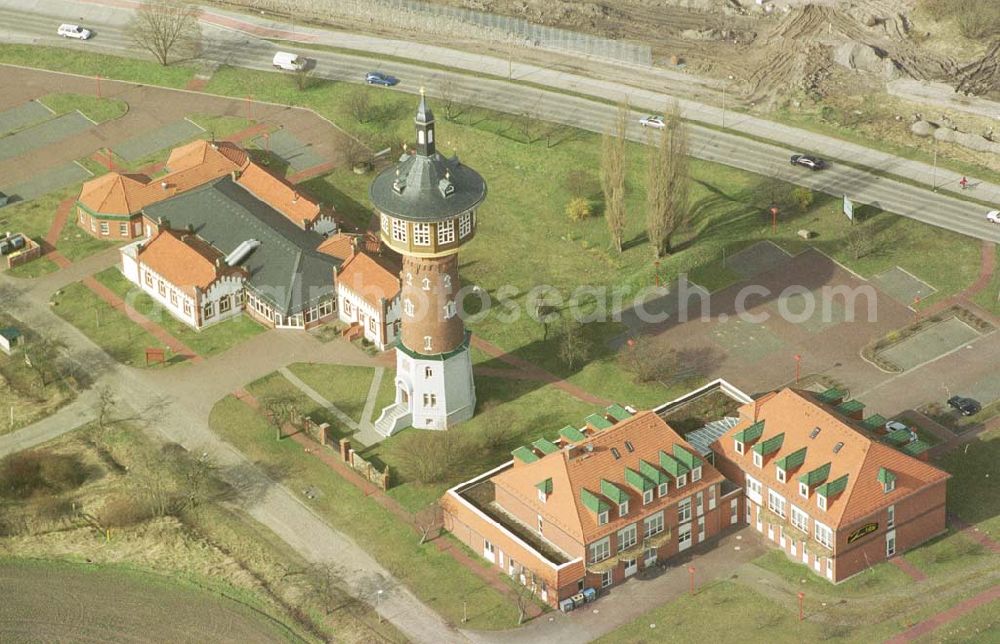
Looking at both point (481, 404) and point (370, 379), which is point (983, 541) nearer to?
point (481, 404)

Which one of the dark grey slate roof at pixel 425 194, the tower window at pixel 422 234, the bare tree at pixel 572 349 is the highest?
the dark grey slate roof at pixel 425 194

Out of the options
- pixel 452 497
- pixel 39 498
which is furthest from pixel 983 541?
pixel 39 498

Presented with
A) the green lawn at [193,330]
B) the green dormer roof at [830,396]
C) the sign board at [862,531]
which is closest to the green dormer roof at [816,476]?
the sign board at [862,531]

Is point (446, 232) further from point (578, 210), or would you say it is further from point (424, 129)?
point (578, 210)

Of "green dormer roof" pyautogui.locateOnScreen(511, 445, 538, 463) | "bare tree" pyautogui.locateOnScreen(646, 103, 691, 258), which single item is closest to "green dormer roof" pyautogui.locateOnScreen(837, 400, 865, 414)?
"green dormer roof" pyautogui.locateOnScreen(511, 445, 538, 463)

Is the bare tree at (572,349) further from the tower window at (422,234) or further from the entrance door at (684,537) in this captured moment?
the entrance door at (684,537)

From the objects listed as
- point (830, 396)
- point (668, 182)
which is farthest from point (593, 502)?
point (668, 182)

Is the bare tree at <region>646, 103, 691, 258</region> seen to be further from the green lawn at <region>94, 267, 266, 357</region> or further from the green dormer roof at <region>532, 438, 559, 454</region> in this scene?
the green lawn at <region>94, 267, 266, 357</region>
